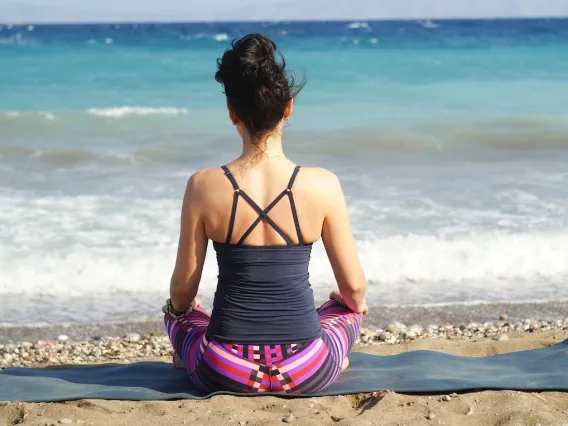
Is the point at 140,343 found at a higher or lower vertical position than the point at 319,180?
lower

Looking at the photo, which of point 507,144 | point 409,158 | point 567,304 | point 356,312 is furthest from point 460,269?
point 507,144

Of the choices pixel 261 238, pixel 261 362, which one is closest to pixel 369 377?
pixel 261 362

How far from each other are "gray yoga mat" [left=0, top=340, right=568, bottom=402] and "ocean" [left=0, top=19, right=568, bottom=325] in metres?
1.45

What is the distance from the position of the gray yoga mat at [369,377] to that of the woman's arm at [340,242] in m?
0.45

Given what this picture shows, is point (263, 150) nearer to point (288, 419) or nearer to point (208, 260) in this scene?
point (288, 419)

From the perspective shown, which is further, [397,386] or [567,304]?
[567,304]

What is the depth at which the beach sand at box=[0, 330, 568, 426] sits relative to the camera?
11.2ft

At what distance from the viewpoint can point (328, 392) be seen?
3.73 m

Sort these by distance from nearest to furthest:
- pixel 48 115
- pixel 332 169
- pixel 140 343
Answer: pixel 140 343, pixel 332 169, pixel 48 115

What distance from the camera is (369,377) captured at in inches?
158

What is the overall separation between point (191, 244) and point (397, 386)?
3.65 ft

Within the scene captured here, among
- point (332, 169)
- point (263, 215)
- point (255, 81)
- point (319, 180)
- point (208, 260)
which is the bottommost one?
point (332, 169)

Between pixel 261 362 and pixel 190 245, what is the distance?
21.3 inches

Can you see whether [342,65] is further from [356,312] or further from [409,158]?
[356,312]
